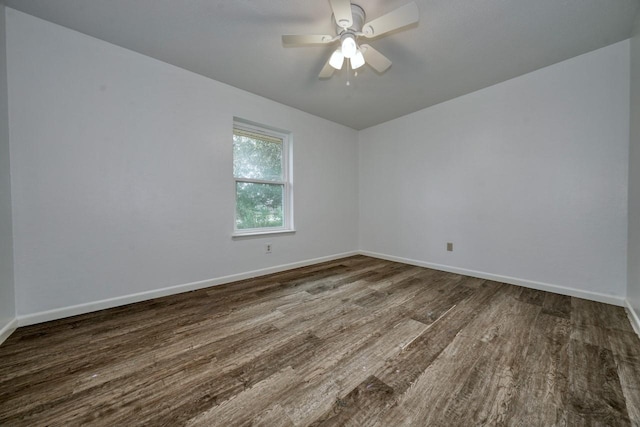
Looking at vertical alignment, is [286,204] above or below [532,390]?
above

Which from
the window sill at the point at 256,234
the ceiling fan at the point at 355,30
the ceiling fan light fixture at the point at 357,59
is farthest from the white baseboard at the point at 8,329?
the ceiling fan light fixture at the point at 357,59

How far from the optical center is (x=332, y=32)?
1.94m

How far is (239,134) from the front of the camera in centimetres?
296

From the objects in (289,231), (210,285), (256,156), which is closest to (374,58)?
(256,156)

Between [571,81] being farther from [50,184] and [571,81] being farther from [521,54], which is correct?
[50,184]

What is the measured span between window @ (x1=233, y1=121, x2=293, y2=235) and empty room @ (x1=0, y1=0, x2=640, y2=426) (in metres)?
0.04

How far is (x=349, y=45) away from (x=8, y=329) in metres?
3.19

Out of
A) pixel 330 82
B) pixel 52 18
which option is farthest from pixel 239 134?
pixel 52 18

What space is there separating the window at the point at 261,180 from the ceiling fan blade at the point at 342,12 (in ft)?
5.95

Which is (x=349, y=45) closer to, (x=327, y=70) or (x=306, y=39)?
(x=306, y=39)

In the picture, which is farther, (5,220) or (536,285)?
(536,285)

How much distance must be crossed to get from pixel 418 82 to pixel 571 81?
1.43 metres

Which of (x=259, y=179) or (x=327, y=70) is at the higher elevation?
(x=327, y=70)

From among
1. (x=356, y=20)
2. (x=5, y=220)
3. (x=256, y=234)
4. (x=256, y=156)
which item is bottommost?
(x=256, y=234)
